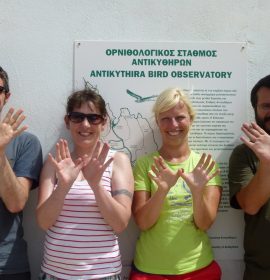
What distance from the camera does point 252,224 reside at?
2.62 m

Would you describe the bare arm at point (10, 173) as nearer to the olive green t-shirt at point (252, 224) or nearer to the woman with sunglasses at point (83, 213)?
the woman with sunglasses at point (83, 213)

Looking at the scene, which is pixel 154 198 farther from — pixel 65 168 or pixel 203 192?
pixel 65 168

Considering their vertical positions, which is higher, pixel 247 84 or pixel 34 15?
pixel 34 15

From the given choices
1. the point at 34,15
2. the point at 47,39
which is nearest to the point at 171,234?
the point at 47,39

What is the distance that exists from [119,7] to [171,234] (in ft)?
5.88

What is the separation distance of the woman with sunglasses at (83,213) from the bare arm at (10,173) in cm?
14

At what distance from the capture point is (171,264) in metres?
2.50

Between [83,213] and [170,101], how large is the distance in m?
0.99

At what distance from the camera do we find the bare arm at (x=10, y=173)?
90.1 inches

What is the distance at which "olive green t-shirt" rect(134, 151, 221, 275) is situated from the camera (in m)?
2.51

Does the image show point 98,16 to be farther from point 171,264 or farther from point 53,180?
point 171,264

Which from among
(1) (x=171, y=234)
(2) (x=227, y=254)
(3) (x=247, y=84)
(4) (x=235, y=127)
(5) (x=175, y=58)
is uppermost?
(5) (x=175, y=58)

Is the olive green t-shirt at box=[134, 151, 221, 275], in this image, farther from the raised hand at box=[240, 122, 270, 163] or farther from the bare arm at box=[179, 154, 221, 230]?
the raised hand at box=[240, 122, 270, 163]

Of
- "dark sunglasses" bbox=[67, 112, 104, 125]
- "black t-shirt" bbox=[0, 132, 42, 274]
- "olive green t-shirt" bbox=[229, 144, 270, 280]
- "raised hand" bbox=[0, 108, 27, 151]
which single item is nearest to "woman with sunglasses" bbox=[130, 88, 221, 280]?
"olive green t-shirt" bbox=[229, 144, 270, 280]
